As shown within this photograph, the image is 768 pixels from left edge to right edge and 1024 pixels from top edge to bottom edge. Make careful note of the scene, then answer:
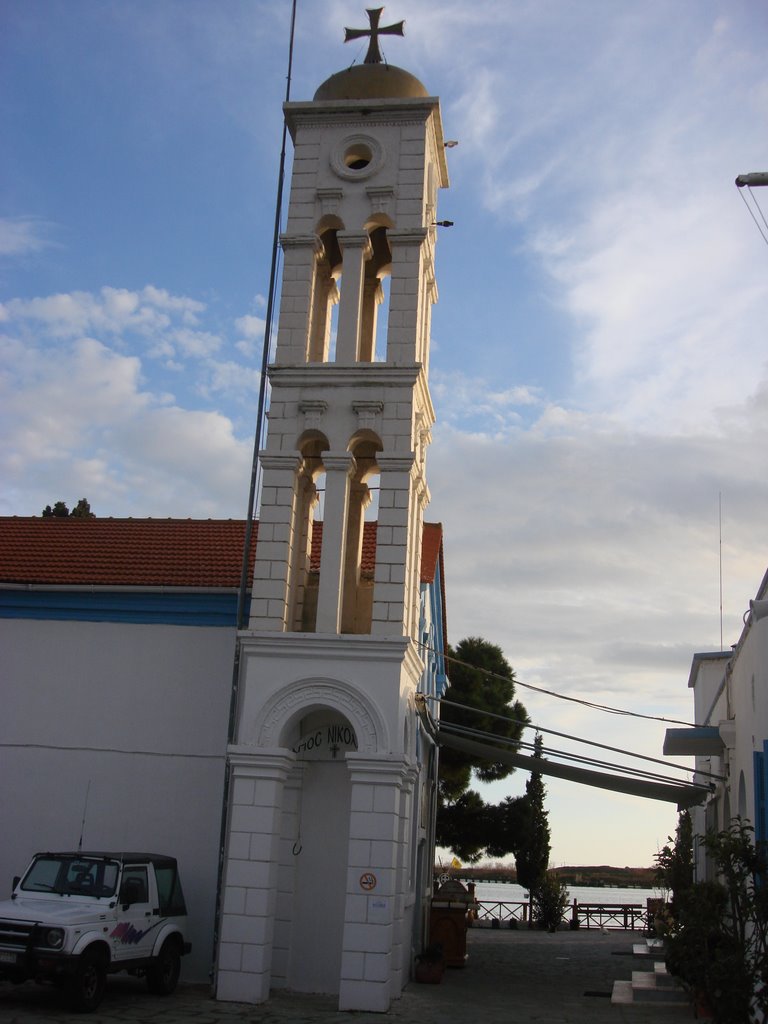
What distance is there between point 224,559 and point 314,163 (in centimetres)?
679

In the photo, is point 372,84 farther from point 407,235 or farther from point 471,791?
point 471,791

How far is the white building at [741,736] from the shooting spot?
12.5m

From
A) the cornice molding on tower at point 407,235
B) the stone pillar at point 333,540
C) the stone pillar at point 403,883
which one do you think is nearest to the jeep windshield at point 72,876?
the stone pillar at point 403,883

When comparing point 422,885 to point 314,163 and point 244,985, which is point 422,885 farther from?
point 314,163

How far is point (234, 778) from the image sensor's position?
14164 mm

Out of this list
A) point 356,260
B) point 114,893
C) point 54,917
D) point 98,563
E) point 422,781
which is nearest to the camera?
point 54,917

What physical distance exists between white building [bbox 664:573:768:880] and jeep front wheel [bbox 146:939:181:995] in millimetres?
7667

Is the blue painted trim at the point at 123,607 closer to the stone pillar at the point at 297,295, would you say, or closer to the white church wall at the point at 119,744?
the white church wall at the point at 119,744

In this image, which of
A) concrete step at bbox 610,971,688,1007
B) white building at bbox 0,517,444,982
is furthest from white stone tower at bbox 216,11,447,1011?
concrete step at bbox 610,971,688,1007

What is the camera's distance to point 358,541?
1672cm

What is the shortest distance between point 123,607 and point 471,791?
19007mm

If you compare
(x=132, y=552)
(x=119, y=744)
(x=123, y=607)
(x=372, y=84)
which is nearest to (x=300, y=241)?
(x=372, y=84)

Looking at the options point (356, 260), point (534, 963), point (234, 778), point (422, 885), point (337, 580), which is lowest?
point (534, 963)

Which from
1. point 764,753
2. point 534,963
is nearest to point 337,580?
point 764,753
